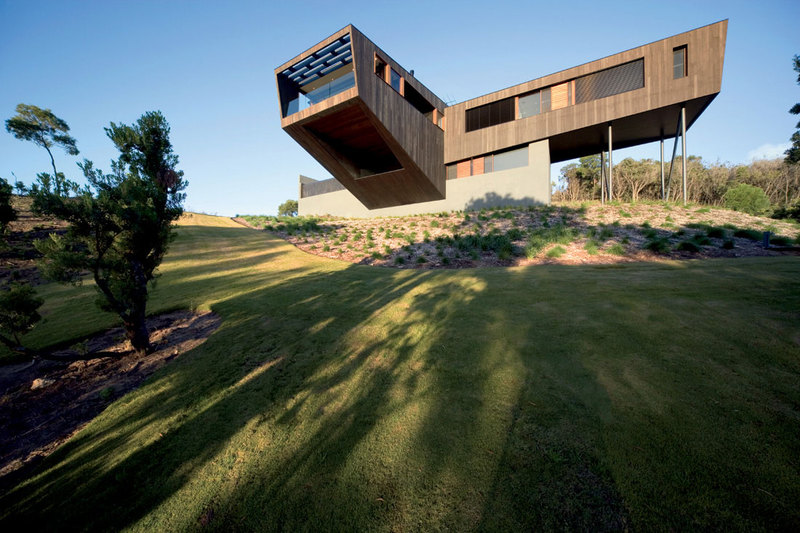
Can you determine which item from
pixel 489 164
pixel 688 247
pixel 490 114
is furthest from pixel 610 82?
pixel 688 247

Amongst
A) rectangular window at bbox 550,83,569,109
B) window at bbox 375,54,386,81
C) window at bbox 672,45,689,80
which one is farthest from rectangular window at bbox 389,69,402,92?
window at bbox 672,45,689,80

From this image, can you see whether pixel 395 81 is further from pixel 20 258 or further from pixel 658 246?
pixel 20 258

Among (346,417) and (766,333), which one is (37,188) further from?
(766,333)

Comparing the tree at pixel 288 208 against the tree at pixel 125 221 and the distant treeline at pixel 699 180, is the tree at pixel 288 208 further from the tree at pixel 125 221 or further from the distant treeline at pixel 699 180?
the tree at pixel 125 221

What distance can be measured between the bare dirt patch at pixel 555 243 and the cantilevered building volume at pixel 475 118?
3.92 metres

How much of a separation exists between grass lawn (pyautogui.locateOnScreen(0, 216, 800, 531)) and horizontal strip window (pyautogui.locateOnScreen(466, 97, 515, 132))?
16.1 m

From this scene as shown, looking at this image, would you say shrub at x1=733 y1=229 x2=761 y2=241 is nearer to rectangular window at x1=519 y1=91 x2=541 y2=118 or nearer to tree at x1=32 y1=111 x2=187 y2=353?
rectangular window at x1=519 y1=91 x2=541 y2=118

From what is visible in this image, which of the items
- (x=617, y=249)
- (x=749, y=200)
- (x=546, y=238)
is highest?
(x=749, y=200)

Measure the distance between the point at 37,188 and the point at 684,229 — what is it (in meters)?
16.0

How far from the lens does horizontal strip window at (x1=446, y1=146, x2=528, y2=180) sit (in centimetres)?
1734

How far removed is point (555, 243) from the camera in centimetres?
955

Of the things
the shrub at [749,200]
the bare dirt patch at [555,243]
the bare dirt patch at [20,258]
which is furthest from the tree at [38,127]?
the shrub at [749,200]

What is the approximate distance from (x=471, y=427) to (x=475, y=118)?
2023 centimetres

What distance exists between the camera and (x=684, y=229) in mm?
9969
